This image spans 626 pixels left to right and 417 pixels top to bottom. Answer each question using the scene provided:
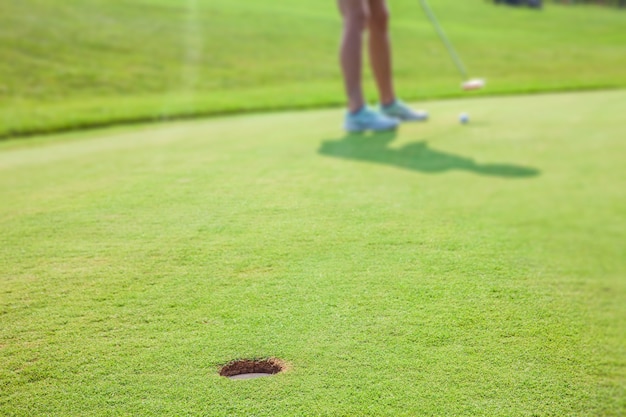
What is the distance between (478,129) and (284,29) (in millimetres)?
8630

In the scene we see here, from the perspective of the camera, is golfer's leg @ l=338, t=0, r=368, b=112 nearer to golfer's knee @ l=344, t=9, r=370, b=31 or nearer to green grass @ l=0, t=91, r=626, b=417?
golfer's knee @ l=344, t=9, r=370, b=31

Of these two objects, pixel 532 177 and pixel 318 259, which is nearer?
pixel 318 259

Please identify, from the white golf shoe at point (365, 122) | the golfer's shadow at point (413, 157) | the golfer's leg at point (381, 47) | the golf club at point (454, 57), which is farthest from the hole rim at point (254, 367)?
the golf club at point (454, 57)

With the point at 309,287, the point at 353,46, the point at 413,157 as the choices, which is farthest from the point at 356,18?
the point at 309,287

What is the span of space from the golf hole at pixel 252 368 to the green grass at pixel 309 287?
0.02 metres

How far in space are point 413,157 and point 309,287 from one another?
6.19 ft

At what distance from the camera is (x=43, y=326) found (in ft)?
5.57

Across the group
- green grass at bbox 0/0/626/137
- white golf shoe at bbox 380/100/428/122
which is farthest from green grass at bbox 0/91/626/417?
green grass at bbox 0/0/626/137

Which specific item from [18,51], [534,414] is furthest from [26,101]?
[534,414]

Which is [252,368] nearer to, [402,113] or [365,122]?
[365,122]

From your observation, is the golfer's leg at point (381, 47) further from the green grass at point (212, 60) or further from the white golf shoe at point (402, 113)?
the green grass at point (212, 60)

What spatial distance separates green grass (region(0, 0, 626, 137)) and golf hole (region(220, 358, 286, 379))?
4.23 m

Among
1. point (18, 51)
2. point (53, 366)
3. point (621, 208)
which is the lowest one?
point (621, 208)

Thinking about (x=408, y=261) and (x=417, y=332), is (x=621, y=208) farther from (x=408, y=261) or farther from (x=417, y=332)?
(x=417, y=332)
